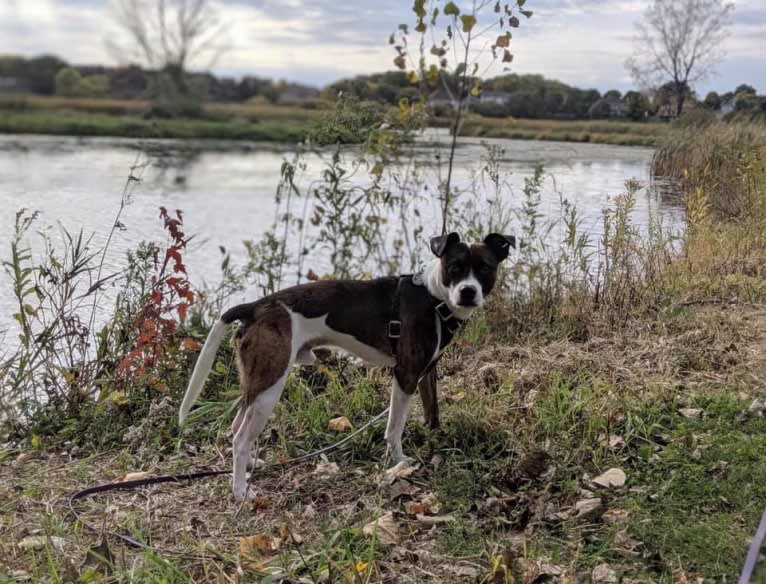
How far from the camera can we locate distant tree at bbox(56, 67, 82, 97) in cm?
174

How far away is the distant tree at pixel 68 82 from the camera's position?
1735mm

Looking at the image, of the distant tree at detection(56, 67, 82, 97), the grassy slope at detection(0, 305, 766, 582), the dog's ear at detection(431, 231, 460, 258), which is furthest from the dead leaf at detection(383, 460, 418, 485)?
the distant tree at detection(56, 67, 82, 97)

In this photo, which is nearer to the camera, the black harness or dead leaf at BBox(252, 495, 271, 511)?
dead leaf at BBox(252, 495, 271, 511)

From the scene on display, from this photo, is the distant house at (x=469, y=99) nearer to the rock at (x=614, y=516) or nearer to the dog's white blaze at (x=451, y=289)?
the dog's white blaze at (x=451, y=289)

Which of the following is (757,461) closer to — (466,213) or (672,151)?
(466,213)

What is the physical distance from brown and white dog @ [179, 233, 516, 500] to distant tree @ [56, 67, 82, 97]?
2.06 metres

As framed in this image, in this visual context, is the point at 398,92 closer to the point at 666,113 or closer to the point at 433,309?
the point at 433,309

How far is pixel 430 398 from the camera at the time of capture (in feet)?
14.3

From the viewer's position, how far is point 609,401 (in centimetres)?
→ 427

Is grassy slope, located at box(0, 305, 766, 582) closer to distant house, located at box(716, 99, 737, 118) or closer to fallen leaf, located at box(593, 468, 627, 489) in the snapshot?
fallen leaf, located at box(593, 468, 627, 489)

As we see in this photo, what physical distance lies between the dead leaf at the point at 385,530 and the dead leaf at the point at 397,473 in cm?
45

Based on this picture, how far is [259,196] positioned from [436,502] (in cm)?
1051

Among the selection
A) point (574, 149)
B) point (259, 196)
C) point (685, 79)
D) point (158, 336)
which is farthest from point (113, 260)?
point (259, 196)

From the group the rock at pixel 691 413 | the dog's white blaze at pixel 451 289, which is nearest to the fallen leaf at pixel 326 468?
the dog's white blaze at pixel 451 289
